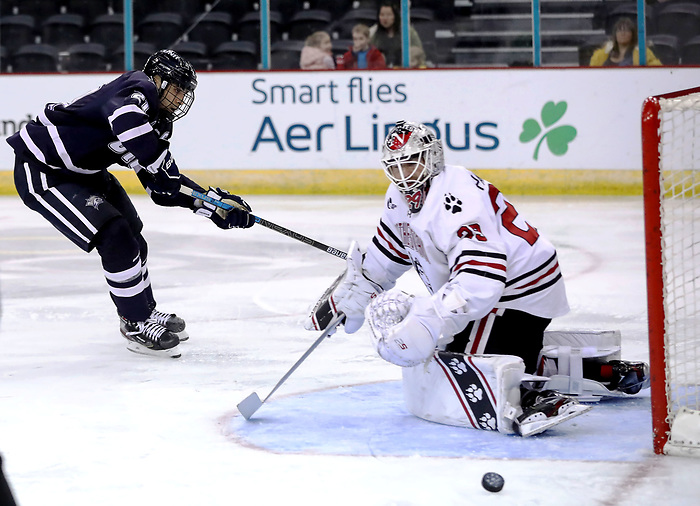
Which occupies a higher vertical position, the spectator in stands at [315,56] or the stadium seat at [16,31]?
the stadium seat at [16,31]

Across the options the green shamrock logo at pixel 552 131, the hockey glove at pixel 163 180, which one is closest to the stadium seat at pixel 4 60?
the green shamrock logo at pixel 552 131

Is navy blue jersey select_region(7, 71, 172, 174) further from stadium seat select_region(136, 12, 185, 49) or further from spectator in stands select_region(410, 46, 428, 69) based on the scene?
stadium seat select_region(136, 12, 185, 49)

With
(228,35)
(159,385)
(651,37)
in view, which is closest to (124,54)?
(228,35)

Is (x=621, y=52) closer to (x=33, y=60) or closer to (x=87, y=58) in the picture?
(x=87, y=58)

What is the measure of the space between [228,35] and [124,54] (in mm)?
882

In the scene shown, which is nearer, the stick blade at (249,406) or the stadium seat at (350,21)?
the stick blade at (249,406)

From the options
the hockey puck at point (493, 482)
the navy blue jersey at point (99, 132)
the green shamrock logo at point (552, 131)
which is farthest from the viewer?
the green shamrock logo at point (552, 131)

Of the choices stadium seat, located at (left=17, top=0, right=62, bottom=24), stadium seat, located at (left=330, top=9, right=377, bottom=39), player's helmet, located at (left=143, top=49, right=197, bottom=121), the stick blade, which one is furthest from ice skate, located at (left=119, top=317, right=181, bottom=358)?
stadium seat, located at (left=17, top=0, right=62, bottom=24)

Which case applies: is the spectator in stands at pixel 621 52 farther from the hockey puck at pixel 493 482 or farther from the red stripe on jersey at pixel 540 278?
the hockey puck at pixel 493 482

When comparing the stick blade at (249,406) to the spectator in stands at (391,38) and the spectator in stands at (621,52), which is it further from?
the spectator in stands at (621,52)

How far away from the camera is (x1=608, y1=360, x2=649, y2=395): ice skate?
8.83ft

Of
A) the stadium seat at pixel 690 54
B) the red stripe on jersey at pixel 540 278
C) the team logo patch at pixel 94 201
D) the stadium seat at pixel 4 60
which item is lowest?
the red stripe on jersey at pixel 540 278

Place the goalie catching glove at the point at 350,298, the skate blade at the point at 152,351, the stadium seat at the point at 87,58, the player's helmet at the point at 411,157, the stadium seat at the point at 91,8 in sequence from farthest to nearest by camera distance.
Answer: the stadium seat at the point at 91,8
the stadium seat at the point at 87,58
the skate blade at the point at 152,351
the goalie catching glove at the point at 350,298
the player's helmet at the point at 411,157

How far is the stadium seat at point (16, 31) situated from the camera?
867 cm
